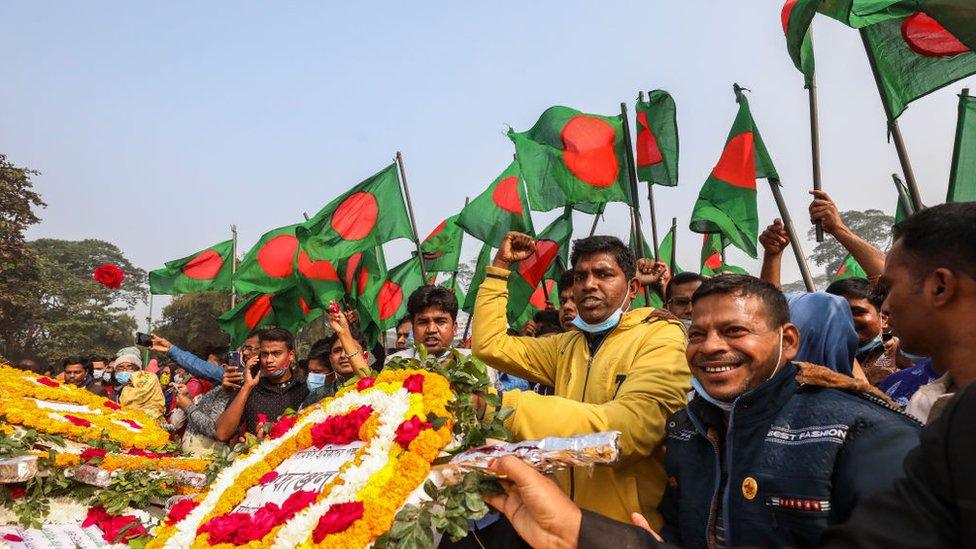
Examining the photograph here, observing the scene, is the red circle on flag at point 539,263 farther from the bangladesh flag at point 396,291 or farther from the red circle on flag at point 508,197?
the bangladesh flag at point 396,291

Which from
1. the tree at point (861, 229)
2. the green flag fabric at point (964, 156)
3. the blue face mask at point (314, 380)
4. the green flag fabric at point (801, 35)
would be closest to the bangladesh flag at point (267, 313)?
the blue face mask at point (314, 380)

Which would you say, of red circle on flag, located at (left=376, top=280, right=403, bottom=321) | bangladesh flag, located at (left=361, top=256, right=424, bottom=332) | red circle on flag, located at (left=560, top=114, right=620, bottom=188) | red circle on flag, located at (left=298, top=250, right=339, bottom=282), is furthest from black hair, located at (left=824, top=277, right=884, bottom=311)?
red circle on flag, located at (left=376, top=280, right=403, bottom=321)

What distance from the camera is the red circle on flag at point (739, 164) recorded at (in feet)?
19.5

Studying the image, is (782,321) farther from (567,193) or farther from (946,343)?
(567,193)

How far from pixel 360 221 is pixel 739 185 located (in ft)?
15.3

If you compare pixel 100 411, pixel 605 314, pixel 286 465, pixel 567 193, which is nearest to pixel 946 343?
pixel 605 314

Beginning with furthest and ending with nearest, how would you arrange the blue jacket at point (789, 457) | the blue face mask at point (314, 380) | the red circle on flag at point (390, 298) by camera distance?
the red circle on flag at point (390, 298) < the blue face mask at point (314, 380) < the blue jacket at point (789, 457)

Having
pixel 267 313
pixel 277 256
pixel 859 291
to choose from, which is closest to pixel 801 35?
pixel 859 291

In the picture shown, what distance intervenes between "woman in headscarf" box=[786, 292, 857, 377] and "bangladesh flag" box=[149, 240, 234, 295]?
390 inches

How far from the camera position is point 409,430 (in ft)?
7.97

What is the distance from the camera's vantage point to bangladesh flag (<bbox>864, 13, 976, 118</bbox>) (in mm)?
4129

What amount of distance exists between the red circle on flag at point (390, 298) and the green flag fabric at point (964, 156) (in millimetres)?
7352

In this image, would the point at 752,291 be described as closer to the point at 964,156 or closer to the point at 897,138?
the point at 897,138

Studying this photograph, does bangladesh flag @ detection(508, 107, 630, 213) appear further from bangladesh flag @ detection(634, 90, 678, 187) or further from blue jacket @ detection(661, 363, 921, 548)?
blue jacket @ detection(661, 363, 921, 548)
